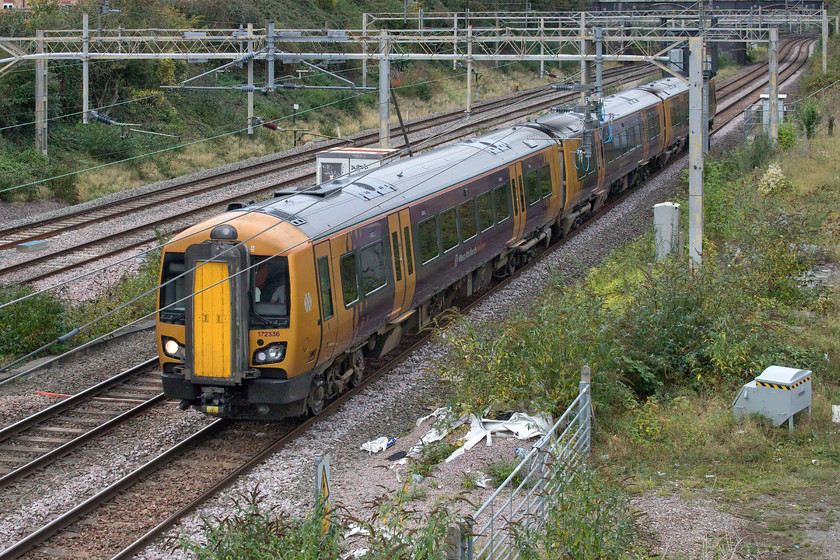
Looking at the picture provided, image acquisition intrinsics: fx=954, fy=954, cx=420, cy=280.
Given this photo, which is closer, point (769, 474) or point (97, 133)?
point (769, 474)

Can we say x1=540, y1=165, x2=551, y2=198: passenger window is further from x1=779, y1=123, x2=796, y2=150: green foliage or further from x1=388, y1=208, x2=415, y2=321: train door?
x1=779, y1=123, x2=796, y2=150: green foliage

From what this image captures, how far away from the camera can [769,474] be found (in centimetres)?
895

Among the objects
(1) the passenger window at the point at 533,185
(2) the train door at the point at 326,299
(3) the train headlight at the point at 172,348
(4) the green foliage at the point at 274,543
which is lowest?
(4) the green foliage at the point at 274,543

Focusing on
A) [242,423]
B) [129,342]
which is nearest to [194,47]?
[129,342]

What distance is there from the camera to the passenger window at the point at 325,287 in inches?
441

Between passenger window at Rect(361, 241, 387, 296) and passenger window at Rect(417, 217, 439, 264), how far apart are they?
1272 mm

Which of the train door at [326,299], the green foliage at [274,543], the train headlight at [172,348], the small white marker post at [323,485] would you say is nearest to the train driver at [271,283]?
the train door at [326,299]

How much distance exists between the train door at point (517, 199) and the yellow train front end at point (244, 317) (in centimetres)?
745

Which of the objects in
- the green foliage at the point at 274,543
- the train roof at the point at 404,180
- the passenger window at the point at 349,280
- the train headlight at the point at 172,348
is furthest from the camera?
the train roof at the point at 404,180

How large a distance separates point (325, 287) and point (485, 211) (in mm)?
5798

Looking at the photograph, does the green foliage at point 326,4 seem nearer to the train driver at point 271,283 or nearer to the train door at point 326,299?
the train door at point 326,299

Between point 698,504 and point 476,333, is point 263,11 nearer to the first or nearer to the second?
point 476,333

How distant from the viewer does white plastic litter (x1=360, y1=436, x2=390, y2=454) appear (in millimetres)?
10844

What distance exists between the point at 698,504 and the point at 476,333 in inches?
159
